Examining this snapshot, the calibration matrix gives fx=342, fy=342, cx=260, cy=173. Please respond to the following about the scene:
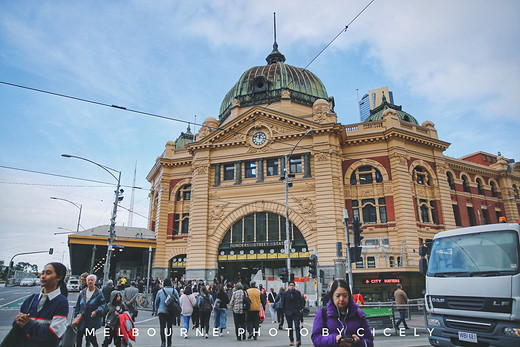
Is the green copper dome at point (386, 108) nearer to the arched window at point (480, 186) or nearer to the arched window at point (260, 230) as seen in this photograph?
the arched window at point (480, 186)

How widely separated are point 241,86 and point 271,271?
2263 centimetres

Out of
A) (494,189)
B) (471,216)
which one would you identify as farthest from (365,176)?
(494,189)

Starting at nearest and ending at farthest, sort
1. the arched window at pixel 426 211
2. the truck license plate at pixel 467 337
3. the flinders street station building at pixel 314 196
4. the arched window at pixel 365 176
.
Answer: the truck license plate at pixel 467 337 < the flinders street station building at pixel 314 196 < the arched window at pixel 426 211 < the arched window at pixel 365 176

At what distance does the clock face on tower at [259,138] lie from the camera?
35.1 metres

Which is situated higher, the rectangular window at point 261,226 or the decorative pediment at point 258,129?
the decorative pediment at point 258,129

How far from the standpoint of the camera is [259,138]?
35.4m

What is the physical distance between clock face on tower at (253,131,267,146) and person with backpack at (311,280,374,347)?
101 ft

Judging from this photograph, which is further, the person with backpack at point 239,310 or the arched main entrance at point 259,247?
the arched main entrance at point 259,247

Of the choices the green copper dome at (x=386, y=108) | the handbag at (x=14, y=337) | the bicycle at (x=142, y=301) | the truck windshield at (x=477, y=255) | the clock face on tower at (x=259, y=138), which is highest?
the green copper dome at (x=386, y=108)

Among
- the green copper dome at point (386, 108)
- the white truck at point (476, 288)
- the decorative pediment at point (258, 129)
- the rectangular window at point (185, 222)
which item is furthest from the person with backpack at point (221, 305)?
the green copper dome at point (386, 108)

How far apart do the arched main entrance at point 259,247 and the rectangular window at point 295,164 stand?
15.9 ft

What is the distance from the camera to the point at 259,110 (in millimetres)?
35062

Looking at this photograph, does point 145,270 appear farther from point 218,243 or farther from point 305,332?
point 305,332

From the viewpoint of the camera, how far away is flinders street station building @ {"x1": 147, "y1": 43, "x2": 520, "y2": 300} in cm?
3069
